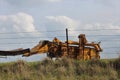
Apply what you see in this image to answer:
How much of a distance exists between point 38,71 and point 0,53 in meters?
5.27

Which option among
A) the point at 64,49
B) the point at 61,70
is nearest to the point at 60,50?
the point at 64,49

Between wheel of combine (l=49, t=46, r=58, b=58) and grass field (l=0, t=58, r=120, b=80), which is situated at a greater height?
wheel of combine (l=49, t=46, r=58, b=58)

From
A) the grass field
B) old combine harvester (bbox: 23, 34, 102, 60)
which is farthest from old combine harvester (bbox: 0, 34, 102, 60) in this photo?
the grass field

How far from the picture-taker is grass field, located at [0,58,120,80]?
19438mm

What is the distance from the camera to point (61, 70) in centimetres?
1995

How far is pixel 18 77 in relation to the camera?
63.5ft

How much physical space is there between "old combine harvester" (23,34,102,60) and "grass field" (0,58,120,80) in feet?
14.4

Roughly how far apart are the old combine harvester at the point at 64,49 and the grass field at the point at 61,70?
4.38m

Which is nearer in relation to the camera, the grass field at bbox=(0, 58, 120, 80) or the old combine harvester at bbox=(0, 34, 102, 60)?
the grass field at bbox=(0, 58, 120, 80)

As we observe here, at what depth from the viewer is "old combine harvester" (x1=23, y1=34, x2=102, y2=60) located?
26.1 m

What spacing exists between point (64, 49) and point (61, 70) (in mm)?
6422

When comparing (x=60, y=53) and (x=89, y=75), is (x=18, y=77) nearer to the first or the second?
(x=89, y=75)

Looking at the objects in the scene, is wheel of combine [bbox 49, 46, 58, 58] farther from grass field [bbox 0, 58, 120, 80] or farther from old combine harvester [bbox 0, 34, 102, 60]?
grass field [bbox 0, 58, 120, 80]

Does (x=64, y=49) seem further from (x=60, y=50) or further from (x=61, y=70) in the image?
(x=61, y=70)
